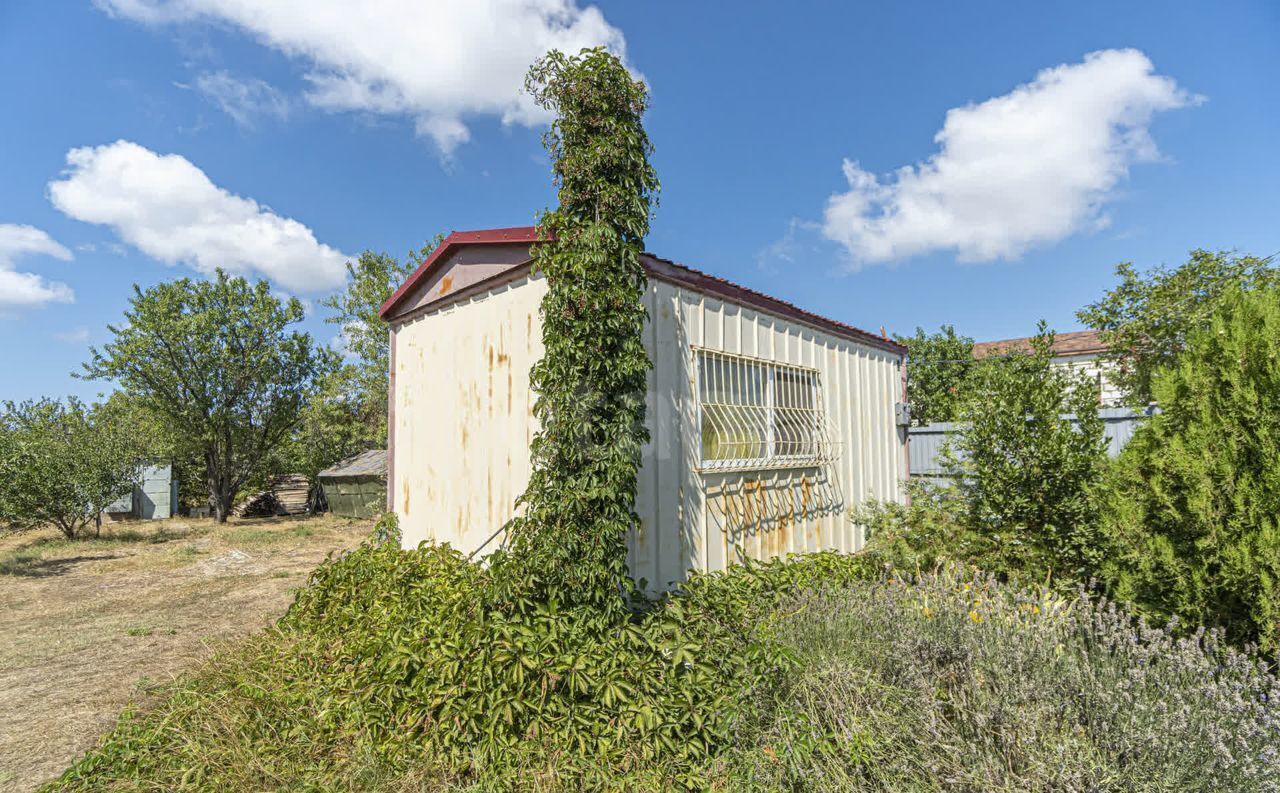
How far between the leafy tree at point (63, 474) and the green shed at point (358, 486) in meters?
4.71

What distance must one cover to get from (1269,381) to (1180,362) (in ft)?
1.65

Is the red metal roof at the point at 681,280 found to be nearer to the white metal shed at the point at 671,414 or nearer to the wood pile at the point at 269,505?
the white metal shed at the point at 671,414

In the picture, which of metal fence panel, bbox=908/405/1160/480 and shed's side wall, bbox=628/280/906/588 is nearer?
shed's side wall, bbox=628/280/906/588

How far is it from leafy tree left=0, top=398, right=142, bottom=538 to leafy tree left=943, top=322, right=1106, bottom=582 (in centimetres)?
1662

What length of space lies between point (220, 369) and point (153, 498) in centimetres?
518

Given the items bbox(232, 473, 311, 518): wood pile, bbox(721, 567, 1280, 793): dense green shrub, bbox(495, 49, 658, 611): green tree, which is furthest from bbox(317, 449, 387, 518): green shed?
bbox(721, 567, 1280, 793): dense green shrub

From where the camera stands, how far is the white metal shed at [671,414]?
4434 mm

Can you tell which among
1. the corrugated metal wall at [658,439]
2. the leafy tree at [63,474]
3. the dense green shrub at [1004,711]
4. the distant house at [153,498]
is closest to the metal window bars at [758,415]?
the corrugated metal wall at [658,439]

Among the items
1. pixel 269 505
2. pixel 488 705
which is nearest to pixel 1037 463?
pixel 488 705

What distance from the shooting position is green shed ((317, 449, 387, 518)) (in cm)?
1622

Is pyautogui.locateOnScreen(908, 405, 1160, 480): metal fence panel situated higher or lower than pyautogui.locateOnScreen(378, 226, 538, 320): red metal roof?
lower

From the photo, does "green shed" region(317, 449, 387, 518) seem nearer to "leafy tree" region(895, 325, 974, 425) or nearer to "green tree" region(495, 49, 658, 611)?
"green tree" region(495, 49, 658, 611)

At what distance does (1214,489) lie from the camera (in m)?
3.12

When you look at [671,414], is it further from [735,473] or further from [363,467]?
[363,467]
